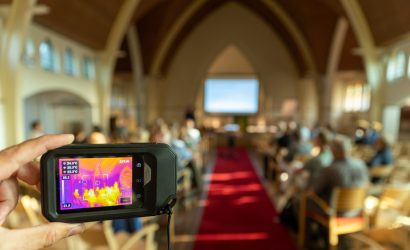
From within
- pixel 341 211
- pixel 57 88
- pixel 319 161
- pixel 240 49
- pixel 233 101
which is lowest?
pixel 341 211

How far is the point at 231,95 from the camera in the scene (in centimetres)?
1619

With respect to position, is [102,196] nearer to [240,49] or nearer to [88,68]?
[88,68]

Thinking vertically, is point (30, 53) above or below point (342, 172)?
above

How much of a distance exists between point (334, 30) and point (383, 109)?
15.8 ft

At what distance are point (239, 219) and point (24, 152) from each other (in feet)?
13.9

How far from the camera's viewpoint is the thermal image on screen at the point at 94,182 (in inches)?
35.0

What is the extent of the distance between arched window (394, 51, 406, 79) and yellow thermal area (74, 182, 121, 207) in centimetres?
779

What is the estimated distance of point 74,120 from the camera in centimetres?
1059

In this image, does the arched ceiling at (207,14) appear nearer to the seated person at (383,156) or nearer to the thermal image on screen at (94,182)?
the seated person at (383,156)

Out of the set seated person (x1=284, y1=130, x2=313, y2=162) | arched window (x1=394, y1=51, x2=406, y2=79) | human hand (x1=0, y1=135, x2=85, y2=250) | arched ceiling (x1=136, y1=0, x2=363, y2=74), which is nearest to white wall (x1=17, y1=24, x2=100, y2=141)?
arched ceiling (x1=136, y1=0, x2=363, y2=74)

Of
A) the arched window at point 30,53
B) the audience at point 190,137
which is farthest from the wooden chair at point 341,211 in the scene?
the arched window at point 30,53

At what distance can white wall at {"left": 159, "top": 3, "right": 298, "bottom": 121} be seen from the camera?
Answer: 14.6m

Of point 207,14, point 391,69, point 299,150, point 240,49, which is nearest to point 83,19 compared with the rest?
point 299,150

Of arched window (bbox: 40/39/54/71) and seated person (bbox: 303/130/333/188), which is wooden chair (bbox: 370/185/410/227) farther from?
arched window (bbox: 40/39/54/71)
